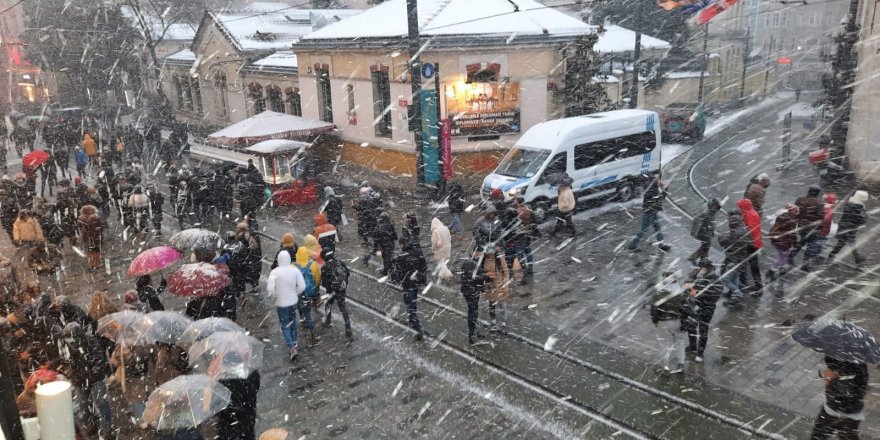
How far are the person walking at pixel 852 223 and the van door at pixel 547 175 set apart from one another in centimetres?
602

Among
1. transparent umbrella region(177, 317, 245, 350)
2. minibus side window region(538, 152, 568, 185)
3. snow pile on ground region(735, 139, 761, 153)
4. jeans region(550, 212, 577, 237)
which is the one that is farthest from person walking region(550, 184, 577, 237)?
snow pile on ground region(735, 139, 761, 153)

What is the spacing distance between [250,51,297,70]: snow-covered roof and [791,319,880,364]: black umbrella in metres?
23.4

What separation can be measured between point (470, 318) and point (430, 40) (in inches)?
465

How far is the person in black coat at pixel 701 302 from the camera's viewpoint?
780 cm

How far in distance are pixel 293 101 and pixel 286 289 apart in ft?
63.9

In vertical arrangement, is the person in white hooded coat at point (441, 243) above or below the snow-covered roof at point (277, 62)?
below

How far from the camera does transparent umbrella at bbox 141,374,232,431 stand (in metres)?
5.01

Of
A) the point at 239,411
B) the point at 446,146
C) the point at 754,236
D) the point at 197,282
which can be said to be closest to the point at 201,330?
the point at 239,411

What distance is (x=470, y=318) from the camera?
29.4 ft

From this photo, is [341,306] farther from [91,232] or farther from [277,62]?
[277,62]

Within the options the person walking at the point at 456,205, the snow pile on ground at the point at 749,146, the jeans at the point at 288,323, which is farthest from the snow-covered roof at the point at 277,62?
the snow pile on ground at the point at 749,146

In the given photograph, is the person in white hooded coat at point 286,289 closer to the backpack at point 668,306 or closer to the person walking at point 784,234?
the backpack at point 668,306

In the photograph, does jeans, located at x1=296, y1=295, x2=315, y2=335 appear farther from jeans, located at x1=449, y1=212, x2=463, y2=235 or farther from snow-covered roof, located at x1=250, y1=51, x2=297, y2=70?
snow-covered roof, located at x1=250, y1=51, x2=297, y2=70

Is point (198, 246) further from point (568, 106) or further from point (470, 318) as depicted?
point (568, 106)
